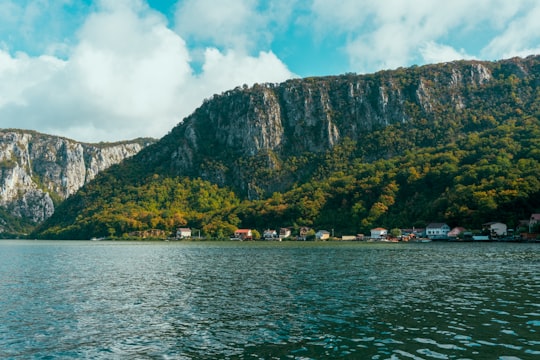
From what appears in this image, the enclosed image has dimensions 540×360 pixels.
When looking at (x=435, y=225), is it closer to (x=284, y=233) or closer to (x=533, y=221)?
(x=533, y=221)

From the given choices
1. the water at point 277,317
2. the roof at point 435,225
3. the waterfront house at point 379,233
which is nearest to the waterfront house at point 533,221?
the roof at point 435,225

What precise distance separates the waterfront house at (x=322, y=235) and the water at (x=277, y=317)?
132 meters

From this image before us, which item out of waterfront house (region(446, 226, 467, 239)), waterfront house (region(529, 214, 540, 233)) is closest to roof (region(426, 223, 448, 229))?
waterfront house (region(446, 226, 467, 239))

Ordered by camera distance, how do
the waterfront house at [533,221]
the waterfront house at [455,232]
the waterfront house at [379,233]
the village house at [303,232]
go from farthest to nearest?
the village house at [303,232]
the waterfront house at [379,233]
the waterfront house at [455,232]
the waterfront house at [533,221]

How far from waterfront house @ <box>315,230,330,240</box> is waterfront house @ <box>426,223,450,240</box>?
131 ft

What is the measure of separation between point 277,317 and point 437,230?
142 m

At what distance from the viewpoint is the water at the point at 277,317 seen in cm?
2036

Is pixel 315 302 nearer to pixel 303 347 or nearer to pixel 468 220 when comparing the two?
pixel 303 347

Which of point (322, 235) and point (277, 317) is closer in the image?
point (277, 317)

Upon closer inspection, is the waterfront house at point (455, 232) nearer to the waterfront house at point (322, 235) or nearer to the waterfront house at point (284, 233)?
the waterfront house at point (322, 235)

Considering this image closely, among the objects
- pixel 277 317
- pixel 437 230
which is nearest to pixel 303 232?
pixel 437 230

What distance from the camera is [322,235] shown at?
181m

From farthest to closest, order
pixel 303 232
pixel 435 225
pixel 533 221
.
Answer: pixel 303 232 < pixel 435 225 < pixel 533 221

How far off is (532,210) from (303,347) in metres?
142
